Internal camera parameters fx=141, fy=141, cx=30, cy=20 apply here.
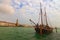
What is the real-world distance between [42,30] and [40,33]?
148 cm

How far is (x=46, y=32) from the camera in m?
47.7

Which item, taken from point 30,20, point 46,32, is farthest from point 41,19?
point 46,32

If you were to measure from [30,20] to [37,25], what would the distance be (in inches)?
273

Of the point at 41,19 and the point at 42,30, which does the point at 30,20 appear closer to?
the point at 41,19

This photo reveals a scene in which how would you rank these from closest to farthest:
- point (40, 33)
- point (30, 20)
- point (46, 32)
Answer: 1. point (30, 20)
2. point (40, 33)
3. point (46, 32)

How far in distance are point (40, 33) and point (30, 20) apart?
264 inches

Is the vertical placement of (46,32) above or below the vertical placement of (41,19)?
below

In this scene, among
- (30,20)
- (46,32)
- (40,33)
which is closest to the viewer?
(30,20)

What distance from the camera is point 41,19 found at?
41.2 metres

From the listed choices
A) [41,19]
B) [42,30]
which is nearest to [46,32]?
[42,30]

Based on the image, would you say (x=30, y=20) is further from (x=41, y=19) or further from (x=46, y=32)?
(x=46, y=32)

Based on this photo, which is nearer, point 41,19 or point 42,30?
point 41,19

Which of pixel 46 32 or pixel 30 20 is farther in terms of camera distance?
pixel 46 32

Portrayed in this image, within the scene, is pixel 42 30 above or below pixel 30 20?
below
